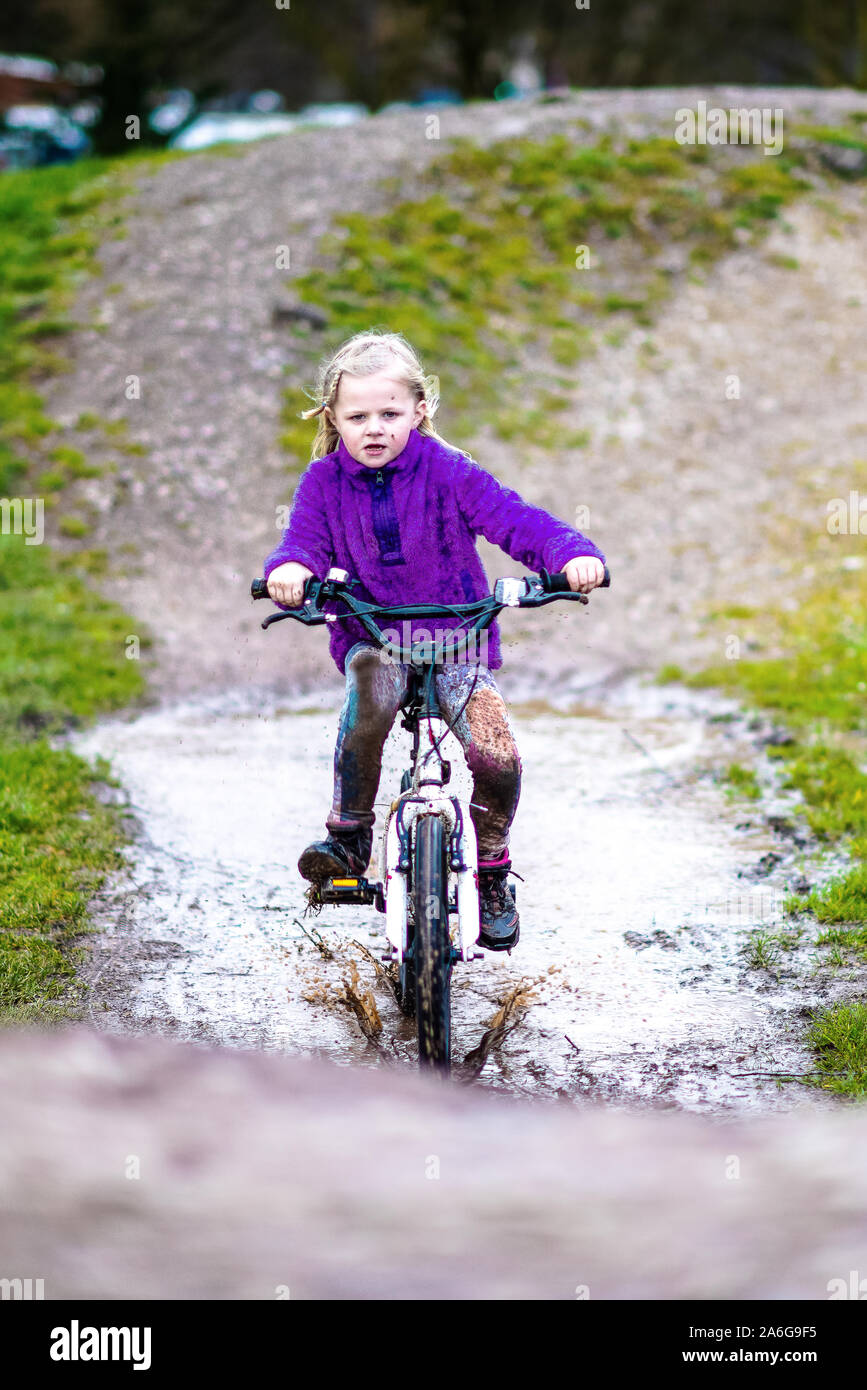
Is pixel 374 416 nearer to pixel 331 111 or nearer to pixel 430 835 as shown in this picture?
pixel 430 835

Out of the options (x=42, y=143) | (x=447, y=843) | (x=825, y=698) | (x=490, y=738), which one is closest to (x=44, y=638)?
(x=825, y=698)

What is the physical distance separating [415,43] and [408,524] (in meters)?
22.3

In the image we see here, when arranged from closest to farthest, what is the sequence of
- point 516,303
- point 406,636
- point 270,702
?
point 406,636 → point 270,702 → point 516,303

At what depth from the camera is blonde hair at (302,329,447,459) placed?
157 inches

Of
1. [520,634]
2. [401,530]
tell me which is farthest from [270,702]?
[401,530]

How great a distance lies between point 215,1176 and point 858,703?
565 centimetres

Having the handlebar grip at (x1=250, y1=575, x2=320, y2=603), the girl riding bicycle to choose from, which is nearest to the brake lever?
the girl riding bicycle

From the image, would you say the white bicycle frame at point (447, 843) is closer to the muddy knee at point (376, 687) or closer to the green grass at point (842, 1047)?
the muddy knee at point (376, 687)

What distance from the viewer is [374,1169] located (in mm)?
3158

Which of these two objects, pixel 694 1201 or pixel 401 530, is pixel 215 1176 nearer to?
pixel 694 1201

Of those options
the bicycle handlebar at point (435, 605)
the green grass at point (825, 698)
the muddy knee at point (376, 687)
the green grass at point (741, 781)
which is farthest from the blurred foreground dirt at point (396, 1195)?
the green grass at point (741, 781)

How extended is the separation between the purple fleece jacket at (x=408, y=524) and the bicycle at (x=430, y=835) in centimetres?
20

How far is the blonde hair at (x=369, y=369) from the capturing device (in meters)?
3.99

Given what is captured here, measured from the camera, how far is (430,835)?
3645 mm
